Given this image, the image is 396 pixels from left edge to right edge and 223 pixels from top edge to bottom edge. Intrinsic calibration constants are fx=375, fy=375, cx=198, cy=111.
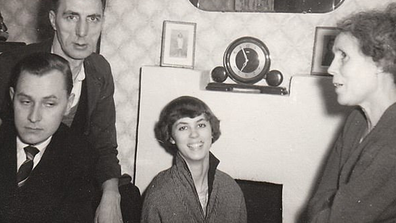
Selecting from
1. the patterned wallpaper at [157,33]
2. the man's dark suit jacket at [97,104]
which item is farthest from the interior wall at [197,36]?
the man's dark suit jacket at [97,104]

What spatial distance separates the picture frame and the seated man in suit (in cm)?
69

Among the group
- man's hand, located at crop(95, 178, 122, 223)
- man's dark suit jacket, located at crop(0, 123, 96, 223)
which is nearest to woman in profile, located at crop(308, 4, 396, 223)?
man's hand, located at crop(95, 178, 122, 223)

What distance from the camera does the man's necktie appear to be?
1224mm

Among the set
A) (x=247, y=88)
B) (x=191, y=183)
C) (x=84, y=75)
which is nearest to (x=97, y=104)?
(x=84, y=75)

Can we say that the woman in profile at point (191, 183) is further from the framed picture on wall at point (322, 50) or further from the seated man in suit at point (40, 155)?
the framed picture on wall at point (322, 50)

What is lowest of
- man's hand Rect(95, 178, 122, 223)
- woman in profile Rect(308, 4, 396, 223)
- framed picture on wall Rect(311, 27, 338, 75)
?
man's hand Rect(95, 178, 122, 223)

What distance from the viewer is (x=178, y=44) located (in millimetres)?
1912

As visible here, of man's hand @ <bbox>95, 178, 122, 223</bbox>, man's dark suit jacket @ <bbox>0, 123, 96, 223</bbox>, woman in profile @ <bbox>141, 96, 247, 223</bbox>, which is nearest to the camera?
man's dark suit jacket @ <bbox>0, 123, 96, 223</bbox>

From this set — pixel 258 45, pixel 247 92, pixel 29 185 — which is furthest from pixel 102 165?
pixel 258 45

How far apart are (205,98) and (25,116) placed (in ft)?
2.75

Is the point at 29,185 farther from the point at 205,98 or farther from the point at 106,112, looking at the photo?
the point at 205,98

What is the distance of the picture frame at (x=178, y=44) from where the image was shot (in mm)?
A: 1885

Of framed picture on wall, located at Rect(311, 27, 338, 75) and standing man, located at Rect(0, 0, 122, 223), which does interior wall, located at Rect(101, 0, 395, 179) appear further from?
standing man, located at Rect(0, 0, 122, 223)

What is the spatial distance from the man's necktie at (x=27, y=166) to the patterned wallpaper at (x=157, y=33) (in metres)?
0.83
